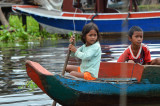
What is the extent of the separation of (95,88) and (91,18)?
1123cm

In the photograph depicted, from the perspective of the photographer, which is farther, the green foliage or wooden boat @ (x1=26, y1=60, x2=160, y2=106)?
the green foliage

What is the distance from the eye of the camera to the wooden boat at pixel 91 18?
14562mm

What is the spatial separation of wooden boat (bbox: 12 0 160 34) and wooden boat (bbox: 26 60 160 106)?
10.3 meters

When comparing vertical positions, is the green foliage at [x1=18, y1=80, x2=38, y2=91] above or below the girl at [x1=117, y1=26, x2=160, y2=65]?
below

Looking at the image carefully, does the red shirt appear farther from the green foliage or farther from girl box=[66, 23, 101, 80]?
the green foliage

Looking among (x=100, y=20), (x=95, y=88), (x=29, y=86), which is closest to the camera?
(x=95, y=88)

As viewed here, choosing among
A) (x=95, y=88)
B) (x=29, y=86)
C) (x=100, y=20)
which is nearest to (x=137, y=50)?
(x=95, y=88)

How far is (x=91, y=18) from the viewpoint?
48.4ft

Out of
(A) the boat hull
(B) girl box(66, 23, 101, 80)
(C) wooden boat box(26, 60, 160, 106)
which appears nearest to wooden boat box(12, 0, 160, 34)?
(A) the boat hull

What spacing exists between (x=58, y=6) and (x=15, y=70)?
10143 millimetres

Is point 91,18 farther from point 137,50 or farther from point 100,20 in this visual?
point 137,50

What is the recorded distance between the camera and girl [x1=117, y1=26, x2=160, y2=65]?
454cm

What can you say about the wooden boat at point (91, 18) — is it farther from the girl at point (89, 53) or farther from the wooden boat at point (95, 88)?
the wooden boat at point (95, 88)

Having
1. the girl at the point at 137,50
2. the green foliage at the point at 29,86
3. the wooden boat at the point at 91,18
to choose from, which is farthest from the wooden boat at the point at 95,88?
the wooden boat at the point at 91,18
